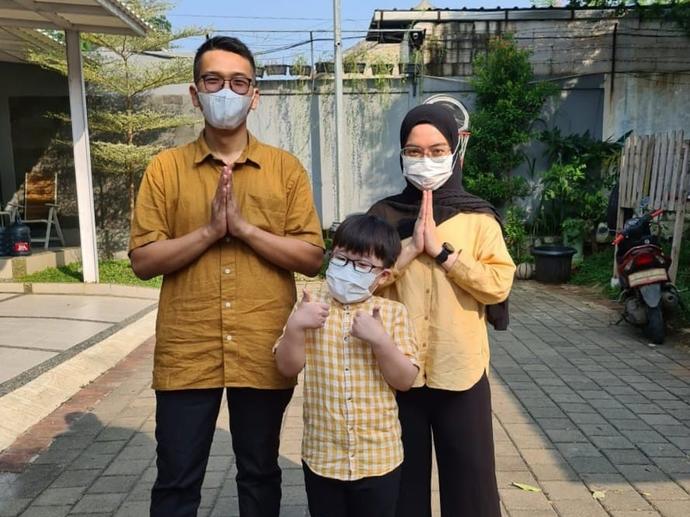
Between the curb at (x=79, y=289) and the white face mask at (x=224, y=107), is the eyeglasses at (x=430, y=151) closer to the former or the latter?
the white face mask at (x=224, y=107)

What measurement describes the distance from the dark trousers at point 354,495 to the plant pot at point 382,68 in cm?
852

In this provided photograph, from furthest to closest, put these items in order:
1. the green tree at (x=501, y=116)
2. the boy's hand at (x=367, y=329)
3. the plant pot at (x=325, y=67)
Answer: the plant pot at (x=325, y=67), the green tree at (x=501, y=116), the boy's hand at (x=367, y=329)

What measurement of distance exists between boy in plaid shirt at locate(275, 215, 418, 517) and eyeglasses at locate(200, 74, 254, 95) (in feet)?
1.83

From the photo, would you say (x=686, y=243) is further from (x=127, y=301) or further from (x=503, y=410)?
(x=127, y=301)

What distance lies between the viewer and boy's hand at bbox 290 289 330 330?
5.78ft

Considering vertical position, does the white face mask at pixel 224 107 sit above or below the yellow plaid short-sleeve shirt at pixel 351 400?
above

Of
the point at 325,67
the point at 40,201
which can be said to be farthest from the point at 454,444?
the point at 40,201

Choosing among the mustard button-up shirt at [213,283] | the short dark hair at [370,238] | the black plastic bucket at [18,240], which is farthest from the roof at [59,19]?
the short dark hair at [370,238]

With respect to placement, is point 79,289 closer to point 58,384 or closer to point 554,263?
point 58,384

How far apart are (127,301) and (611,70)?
26.6ft

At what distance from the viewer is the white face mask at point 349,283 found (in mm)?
1811

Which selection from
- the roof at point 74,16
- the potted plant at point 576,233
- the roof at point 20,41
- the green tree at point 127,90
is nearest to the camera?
the roof at point 74,16

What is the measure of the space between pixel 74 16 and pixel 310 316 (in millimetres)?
6576

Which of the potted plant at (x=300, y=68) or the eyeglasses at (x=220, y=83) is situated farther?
the potted plant at (x=300, y=68)
